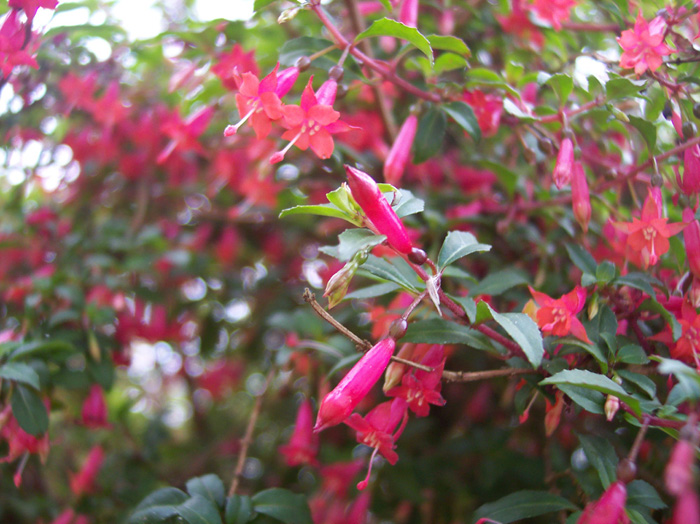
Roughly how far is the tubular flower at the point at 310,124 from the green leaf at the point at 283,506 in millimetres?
485

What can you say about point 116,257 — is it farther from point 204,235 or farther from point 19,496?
point 19,496

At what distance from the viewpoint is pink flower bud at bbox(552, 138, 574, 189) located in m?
0.69

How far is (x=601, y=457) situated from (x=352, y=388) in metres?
0.32

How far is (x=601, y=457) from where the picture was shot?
23.1 inches

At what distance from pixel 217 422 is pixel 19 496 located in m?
0.69

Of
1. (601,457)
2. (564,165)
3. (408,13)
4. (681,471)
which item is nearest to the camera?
(681,471)

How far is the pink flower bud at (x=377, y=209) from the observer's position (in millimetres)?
492

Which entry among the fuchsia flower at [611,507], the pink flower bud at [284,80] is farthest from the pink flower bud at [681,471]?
the pink flower bud at [284,80]

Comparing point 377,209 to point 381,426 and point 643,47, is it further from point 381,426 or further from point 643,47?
point 643,47

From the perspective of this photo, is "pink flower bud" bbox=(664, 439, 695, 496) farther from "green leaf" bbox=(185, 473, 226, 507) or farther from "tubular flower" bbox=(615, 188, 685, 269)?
"green leaf" bbox=(185, 473, 226, 507)

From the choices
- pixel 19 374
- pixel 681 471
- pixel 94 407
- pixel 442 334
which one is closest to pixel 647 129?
pixel 442 334

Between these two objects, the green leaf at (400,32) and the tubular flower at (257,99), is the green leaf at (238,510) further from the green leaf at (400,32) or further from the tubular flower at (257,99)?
the green leaf at (400,32)

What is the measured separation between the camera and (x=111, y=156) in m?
1.31

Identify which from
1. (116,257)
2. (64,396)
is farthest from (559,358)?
(64,396)
